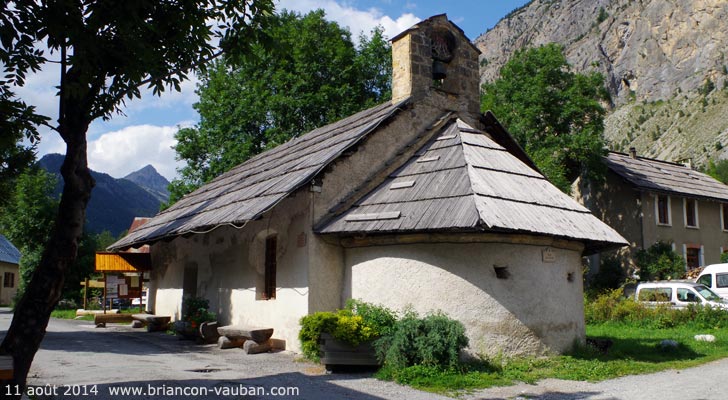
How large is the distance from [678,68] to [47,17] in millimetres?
109321

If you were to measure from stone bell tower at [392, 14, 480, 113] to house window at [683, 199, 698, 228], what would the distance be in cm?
2140

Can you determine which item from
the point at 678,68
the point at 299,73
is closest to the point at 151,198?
the point at 678,68

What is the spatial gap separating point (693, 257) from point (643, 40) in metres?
90.2

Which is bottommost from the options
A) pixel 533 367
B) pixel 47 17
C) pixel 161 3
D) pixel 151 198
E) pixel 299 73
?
pixel 533 367

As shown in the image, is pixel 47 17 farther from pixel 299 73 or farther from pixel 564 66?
pixel 564 66

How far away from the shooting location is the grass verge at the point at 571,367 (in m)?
9.11

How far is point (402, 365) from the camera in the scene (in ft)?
31.4

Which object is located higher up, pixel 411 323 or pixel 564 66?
pixel 564 66

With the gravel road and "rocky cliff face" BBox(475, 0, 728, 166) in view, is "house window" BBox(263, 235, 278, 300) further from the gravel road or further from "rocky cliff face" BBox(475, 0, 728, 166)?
"rocky cliff face" BBox(475, 0, 728, 166)

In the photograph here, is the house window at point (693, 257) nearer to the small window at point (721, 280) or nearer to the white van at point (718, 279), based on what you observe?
the white van at point (718, 279)

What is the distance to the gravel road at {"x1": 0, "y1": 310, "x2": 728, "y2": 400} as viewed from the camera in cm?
818

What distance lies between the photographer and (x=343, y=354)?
32.9 feet

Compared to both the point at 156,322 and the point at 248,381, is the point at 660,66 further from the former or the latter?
the point at 248,381

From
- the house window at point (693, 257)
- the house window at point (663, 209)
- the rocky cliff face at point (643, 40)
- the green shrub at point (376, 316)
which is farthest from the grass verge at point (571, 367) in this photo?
the rocky cliff face at point (643, 40)
